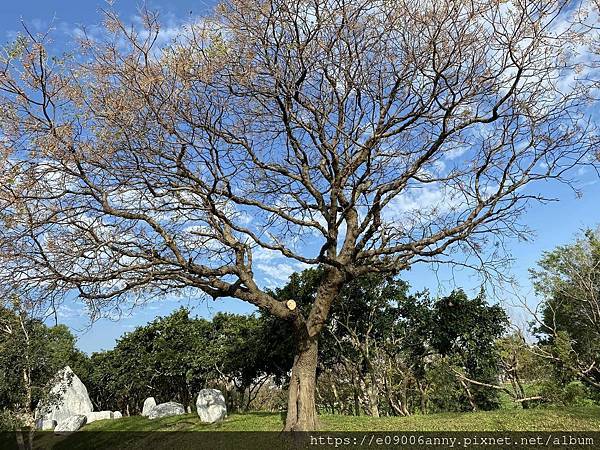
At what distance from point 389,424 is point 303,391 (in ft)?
5.43

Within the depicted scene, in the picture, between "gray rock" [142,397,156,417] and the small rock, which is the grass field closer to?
"gray rock" [142,397,156,417]

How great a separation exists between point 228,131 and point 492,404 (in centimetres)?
914

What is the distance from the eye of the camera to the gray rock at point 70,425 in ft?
46.4

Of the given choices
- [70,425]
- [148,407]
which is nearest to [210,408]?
[148,407]

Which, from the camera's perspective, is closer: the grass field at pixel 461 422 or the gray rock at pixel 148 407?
the grass field at pixel 461 422

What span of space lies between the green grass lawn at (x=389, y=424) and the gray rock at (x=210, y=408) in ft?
0.72

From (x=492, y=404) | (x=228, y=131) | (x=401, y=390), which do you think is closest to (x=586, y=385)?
(x=492, y=404)

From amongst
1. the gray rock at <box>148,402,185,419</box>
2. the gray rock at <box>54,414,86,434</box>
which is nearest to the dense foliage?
the gray rock at <box>148,402,185,419</box>

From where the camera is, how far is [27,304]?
729cm

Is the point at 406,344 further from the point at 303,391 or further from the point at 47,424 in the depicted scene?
the point at 47,424

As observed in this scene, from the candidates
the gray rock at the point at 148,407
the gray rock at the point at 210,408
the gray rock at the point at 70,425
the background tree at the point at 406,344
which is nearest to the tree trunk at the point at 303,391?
the gray rock at the point at 210,408

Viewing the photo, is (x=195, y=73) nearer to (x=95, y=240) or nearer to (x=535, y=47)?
(x=95, y=240)

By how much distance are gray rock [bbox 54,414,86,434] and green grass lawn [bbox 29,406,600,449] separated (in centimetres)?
204

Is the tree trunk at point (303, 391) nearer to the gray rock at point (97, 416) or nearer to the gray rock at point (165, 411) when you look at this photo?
the gray rock at point (165, 411)
